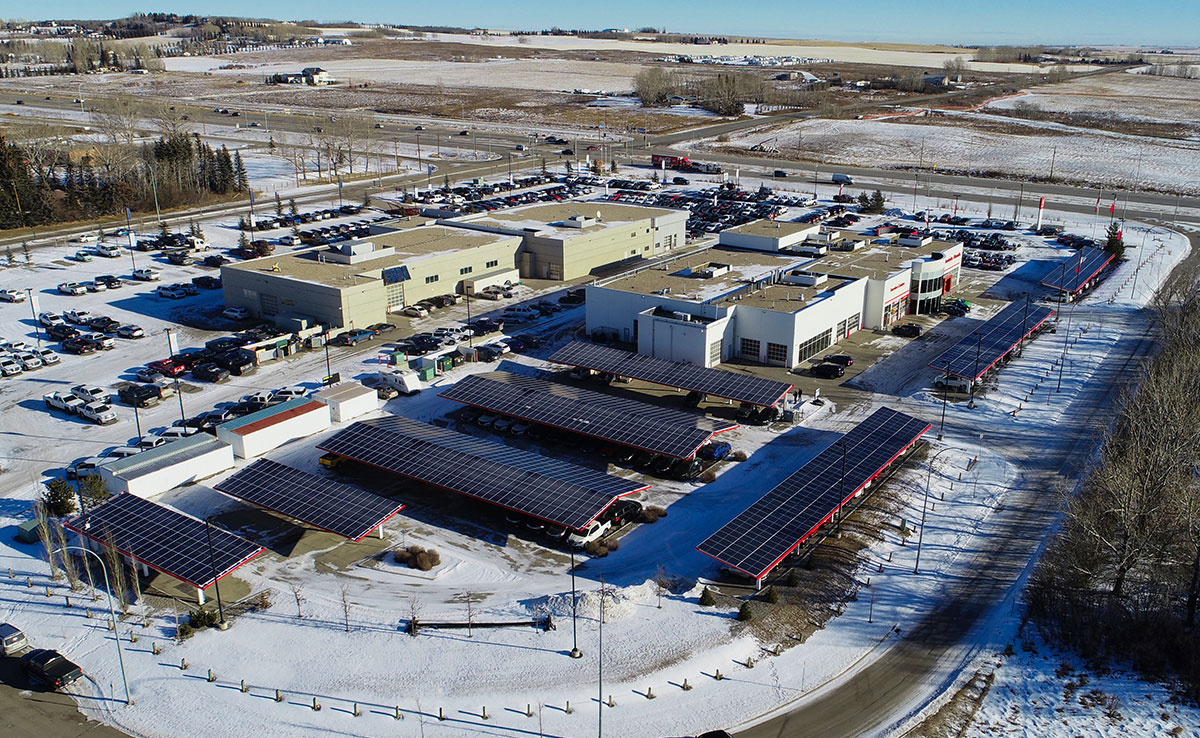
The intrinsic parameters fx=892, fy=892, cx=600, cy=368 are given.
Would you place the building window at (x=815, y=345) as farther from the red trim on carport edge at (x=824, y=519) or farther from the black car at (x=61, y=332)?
the black car at (x=61, y=332)

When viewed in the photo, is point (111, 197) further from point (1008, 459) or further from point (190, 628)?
point (1008, 459)

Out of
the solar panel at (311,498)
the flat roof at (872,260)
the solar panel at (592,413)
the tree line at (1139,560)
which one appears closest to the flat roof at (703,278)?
the flat roof at (872,260)

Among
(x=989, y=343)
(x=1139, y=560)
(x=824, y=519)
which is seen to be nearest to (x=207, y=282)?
(x=824, y=519)

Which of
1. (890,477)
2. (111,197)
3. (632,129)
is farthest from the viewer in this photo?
(632,129)

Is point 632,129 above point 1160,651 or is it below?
above

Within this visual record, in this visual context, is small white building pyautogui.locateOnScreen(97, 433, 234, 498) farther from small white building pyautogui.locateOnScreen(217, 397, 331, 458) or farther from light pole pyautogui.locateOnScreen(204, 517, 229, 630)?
light pole pyautogui.locateOnScreen(204, 517, 229, 630)

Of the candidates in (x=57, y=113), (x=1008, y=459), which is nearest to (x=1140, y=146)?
(x=1008, y=459)

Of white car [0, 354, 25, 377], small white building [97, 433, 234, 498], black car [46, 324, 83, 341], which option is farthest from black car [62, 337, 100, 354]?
small white building [97, 433, 234, 498]
